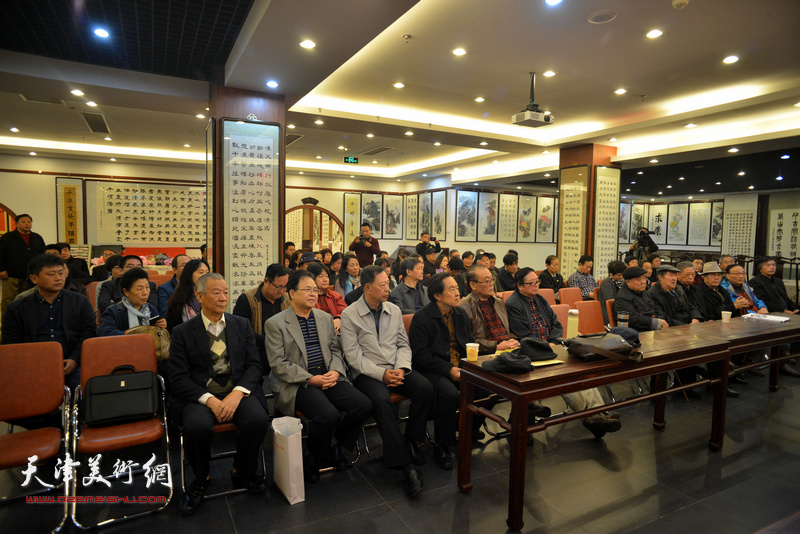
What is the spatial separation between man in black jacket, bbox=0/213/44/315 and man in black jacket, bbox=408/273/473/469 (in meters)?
5.84

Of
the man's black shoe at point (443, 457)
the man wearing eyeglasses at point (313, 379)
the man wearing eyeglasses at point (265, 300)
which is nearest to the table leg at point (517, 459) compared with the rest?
the man's black shoe at point (443, 457)

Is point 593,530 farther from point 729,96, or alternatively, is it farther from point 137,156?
point 137,156

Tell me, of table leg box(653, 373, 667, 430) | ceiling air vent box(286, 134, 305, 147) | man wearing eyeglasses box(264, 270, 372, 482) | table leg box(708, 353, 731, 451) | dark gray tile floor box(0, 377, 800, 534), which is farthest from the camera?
ceiling air vent box(286, 134, 305, 147)

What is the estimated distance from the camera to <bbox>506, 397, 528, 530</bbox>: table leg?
2217mm

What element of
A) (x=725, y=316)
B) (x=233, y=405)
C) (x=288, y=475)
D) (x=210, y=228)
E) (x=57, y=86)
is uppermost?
(x=57, y=86)

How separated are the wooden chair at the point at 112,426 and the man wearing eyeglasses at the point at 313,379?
69 cm

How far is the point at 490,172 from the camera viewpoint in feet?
37.3

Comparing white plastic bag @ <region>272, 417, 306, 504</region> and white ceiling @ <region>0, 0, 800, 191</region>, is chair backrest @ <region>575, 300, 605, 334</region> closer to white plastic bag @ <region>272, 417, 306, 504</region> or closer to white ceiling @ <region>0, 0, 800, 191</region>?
white ceiling @ <region>0, 0, 800, 191</region>

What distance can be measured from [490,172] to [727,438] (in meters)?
8.78

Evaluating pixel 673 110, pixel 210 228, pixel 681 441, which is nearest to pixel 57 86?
pixel 210 228

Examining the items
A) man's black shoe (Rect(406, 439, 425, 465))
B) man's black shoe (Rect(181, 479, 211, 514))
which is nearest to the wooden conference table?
man's black shoe (Rect(406, 439, 425, 465))

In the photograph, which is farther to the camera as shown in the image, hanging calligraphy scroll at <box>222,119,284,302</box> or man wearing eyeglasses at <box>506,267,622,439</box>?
hanging calligraphy scroll at <box>222,119,284,302</box>

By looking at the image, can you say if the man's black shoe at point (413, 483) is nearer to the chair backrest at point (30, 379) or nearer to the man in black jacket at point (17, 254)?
the chair backrest at point (30, 379)

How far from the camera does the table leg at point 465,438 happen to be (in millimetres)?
2609
